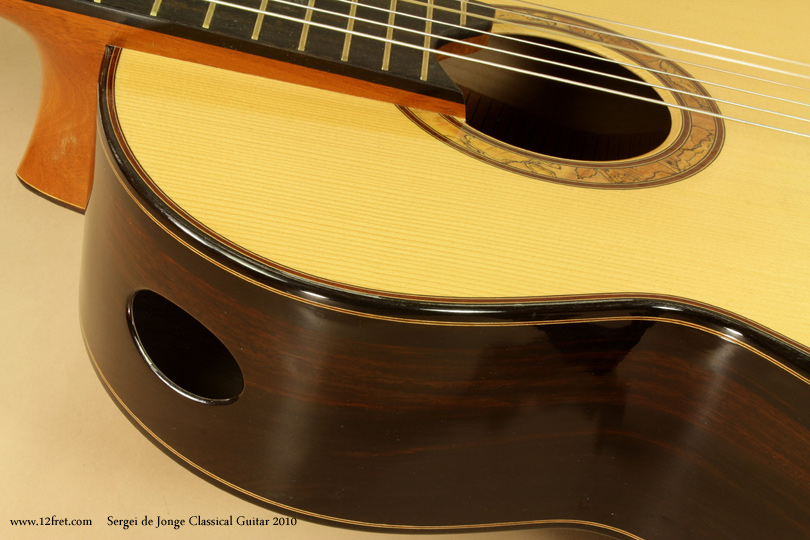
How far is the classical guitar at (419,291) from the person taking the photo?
0.77m

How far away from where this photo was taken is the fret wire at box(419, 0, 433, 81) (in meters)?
0.96

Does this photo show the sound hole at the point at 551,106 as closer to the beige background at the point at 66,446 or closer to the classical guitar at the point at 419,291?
the classical guitar at the point at 419,291

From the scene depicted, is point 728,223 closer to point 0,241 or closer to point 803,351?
point 803,351

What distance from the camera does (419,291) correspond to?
743 mm

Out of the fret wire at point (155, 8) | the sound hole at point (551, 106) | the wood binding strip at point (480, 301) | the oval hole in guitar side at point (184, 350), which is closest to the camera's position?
the wood binding strip at point (480, 301)

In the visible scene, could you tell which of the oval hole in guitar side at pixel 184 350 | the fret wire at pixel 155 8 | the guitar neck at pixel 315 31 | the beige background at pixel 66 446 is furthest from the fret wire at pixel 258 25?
the beige background at pixel 66 446

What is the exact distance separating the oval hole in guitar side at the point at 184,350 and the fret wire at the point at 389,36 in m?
0.40

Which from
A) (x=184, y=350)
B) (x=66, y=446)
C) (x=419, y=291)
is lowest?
(x=66, y=446)

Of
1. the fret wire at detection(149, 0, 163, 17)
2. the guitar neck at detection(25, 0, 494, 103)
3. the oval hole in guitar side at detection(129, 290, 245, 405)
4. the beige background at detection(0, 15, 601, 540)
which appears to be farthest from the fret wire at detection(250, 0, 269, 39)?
the beige background at detection(0, 15, 601, 540)

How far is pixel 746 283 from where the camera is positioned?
32.4 inches

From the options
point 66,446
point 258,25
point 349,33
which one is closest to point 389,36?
point 349,33

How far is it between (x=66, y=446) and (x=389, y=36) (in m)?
0.73

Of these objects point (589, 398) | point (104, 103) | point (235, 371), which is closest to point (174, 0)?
point (104, 103)

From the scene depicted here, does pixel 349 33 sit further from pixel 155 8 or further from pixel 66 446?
pixel 66 446
